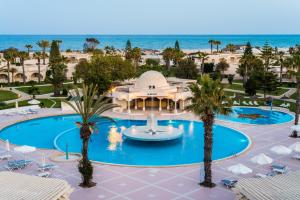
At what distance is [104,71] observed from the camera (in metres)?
53.9

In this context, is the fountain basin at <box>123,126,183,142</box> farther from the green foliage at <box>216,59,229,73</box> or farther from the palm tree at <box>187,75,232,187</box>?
the green foliage at <box>216,59,229,73</box>

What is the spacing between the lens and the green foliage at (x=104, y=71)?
175 feet

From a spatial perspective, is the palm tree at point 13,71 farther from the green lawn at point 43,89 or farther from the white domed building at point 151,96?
the white domed building at point 151,96

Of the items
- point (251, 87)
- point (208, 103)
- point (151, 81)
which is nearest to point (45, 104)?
point (151, 81)

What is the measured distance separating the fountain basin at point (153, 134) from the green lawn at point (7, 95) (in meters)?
30.4

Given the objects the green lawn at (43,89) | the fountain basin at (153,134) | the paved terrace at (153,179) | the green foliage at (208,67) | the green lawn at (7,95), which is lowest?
the paved terrace at (153,179)

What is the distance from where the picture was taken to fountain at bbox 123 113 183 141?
36.1 metres

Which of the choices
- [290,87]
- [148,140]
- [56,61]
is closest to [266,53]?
[290,87]

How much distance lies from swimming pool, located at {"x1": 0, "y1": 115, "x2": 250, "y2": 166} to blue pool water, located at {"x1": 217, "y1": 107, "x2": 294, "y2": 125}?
5.02m

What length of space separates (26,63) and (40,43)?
609cm

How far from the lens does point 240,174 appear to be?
87.7 feet

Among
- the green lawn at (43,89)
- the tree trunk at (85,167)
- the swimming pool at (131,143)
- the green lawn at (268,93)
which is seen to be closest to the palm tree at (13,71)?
Answer: the green lawn at (43,89)

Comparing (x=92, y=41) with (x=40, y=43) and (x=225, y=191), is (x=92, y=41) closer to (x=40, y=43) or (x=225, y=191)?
(x=40, y=43)

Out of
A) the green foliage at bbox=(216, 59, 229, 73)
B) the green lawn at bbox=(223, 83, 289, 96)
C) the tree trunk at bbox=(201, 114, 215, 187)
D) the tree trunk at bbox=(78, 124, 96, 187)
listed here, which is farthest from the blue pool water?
the green foliage at bbox=(216, 59, 229, 73)
